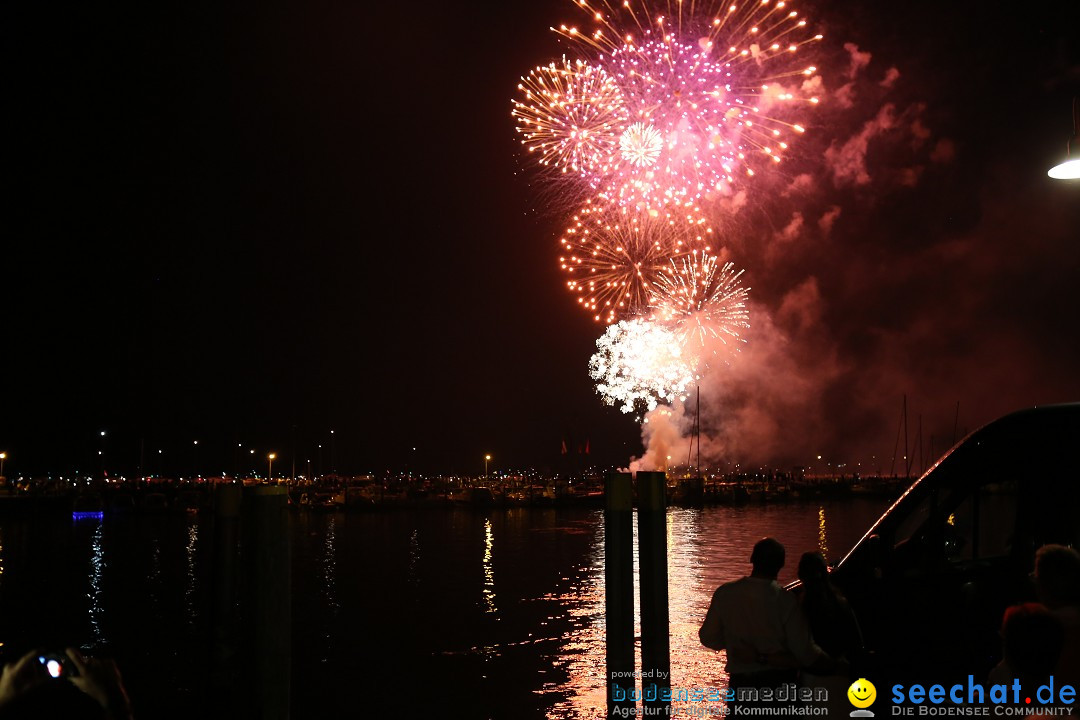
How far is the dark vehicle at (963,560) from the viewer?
224 inches

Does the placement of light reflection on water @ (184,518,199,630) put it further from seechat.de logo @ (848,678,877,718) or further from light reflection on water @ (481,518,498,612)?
seechat.de logo @ (848,678,877,718)

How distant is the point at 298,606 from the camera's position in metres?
15.9

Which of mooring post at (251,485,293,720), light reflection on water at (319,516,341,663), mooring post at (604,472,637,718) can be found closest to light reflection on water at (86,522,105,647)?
light reflection on water at (319,516,341,663)

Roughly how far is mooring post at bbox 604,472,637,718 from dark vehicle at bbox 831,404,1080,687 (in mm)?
1532

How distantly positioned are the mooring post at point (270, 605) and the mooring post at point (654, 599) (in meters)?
2.81

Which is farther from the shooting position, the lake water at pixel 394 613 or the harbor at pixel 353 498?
the harbor at pixel 353 498

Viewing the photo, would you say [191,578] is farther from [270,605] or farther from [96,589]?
[270,605]

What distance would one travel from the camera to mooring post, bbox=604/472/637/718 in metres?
7.12

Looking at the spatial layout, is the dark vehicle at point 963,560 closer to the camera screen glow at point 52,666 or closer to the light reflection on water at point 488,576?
the camera screen glow at point 52,666

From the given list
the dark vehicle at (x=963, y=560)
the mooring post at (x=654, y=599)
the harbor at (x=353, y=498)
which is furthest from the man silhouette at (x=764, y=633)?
the harbor at (x=353, y=498)

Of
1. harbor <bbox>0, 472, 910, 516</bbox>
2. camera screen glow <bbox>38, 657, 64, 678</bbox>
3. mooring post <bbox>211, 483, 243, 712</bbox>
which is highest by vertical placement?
camera screen glow <bbox>38, 657, 64, 678</bbox>

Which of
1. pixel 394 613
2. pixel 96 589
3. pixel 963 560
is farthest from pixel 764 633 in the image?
pixel 96 589

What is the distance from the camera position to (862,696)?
5957mm

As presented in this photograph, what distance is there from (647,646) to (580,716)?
5.26 ft
